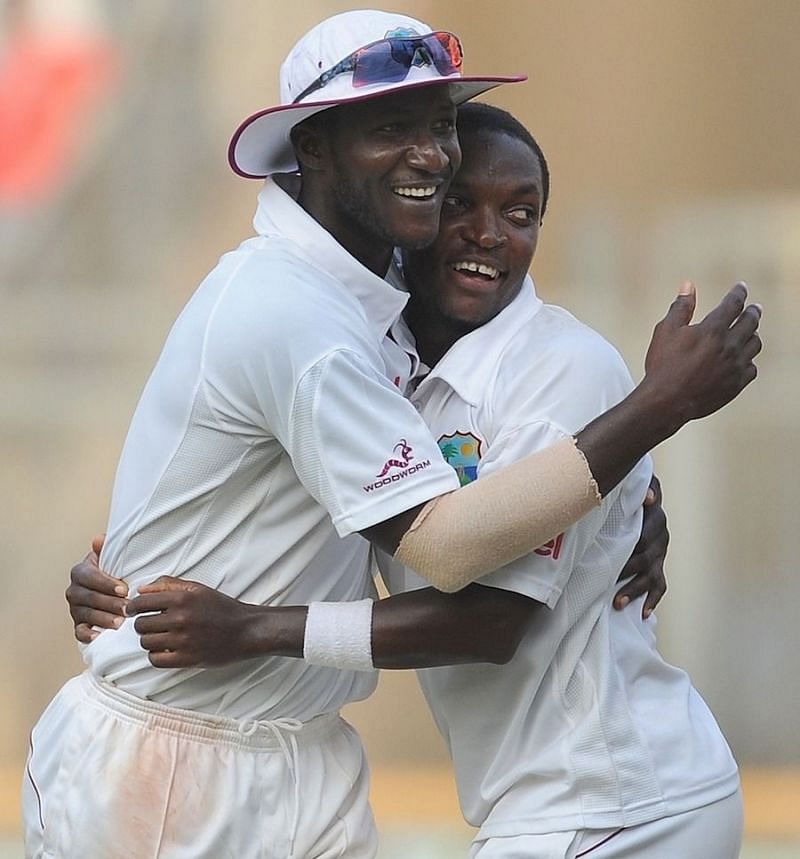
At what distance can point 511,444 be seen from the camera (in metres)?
2.20

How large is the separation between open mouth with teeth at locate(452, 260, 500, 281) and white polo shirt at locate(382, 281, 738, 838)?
58mm

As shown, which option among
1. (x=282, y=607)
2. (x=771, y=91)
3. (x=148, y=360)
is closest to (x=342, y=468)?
(x=282, y=607)

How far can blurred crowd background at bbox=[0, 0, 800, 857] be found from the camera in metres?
4.96

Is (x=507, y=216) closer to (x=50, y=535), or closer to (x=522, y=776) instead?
(x=522, y=776)

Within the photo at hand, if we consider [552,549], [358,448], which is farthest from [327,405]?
[552,549]

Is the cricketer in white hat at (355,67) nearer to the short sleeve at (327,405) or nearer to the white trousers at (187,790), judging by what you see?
the short sleeve at (327,405)

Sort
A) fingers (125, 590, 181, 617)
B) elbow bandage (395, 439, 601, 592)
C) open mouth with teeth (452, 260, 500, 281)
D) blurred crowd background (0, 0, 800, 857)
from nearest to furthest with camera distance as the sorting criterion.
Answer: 1. elbow bandage (395, 439, 601, 592)
2. fingers (125, 590, 181, 617)
3. open mouth with teeth (452, 260, 500, 281)
4. blurred crowd background (0, 0, 800, 857)

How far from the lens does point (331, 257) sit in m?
2.30

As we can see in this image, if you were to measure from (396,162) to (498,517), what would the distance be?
55 centimetres

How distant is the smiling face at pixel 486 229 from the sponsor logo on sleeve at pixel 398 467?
35 cm

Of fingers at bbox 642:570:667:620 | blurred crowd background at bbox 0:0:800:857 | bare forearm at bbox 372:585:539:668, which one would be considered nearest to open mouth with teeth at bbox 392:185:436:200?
bare forearm at bbox 372:585:539:668

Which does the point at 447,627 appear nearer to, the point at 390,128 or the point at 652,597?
the point at 652,597

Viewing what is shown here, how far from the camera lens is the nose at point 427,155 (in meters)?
2.29

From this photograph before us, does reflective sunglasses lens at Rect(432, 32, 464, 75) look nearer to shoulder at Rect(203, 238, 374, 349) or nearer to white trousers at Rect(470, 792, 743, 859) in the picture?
shoulder at Rect(203, 238, 374, 349)
